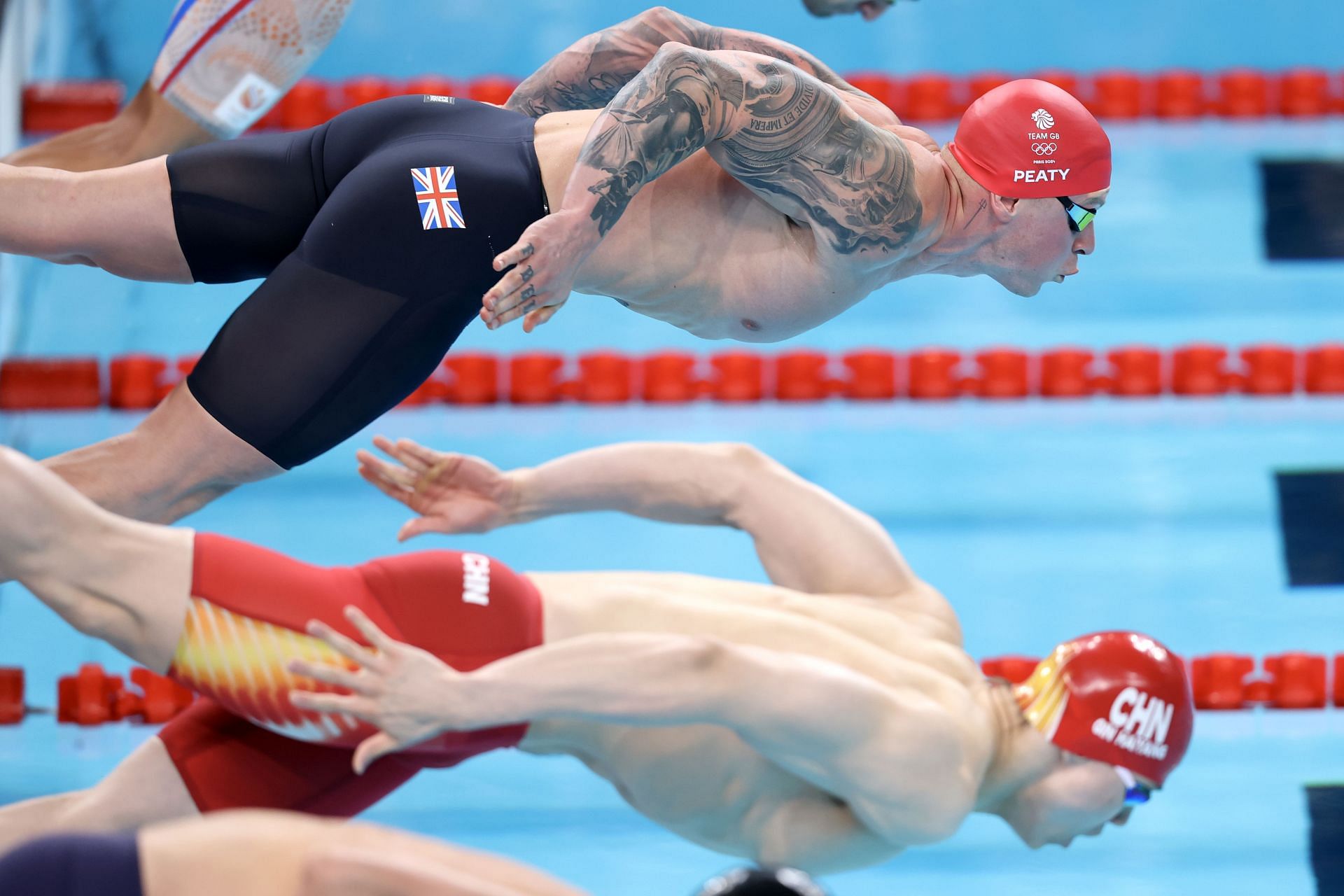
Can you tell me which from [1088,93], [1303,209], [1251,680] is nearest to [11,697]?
[1251,680]

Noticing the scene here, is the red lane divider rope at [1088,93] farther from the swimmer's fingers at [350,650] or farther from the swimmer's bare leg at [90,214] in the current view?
the swimmer's fingers at [350,650]

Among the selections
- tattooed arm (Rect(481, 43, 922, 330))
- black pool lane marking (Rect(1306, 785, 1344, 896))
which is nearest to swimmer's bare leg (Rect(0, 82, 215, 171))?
tattooed arm (Rect(481, 43, 922, 330))

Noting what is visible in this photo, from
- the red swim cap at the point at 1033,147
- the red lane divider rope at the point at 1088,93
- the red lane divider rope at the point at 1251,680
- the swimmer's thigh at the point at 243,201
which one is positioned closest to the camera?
the swimmer's thigh at the point at 243,201

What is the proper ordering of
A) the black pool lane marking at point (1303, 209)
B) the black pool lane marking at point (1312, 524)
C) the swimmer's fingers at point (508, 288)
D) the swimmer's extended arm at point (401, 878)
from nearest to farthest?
the swimmer's extended arm at point (401, 878), the swimmer's fingers at point (508, 288), the black pool lane marking at point (1312, 524), the black pool lane marking at point (1303, 209)

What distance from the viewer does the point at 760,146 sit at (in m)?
2.93

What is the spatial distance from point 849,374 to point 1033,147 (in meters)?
2.14

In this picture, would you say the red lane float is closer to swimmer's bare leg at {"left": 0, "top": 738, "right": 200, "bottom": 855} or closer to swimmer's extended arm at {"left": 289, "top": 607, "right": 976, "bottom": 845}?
swimmer's bare leg at {"left": 0, "top": 738, "right": 200, "bottom": 855}

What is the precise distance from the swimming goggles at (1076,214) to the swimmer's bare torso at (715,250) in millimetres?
245

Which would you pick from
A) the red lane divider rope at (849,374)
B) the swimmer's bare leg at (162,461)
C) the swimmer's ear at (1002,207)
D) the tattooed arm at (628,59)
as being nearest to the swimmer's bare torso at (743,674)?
the swimmer's bare leg at (162,461)

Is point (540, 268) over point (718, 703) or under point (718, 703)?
over

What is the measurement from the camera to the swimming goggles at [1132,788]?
8.93 feet

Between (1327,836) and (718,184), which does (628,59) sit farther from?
(1327,836)

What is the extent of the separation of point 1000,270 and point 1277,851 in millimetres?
1509

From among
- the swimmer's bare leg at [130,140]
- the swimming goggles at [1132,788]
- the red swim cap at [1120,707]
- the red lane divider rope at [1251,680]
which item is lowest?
the red lane divider rope at [1251,680]
